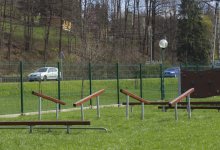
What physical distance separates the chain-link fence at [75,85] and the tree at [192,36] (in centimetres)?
4038

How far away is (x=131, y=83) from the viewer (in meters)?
34.8

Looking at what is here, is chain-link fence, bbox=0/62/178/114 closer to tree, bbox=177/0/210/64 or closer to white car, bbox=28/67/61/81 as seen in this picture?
white car, bbox=28/67/61/81

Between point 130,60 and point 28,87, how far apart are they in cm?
3341

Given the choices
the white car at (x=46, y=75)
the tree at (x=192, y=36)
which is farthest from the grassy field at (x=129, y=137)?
the tree at (x=192, y=36)

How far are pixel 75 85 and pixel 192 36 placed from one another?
5106 cm

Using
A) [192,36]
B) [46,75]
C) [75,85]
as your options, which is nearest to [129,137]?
[75,85]

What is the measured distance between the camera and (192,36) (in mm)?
77688

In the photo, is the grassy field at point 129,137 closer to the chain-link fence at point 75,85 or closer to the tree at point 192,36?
the chain-link fence at point 75,85

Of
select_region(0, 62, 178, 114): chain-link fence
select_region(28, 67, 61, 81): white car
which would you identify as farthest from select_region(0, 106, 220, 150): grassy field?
select_region(28, 67, 61, 81): white car

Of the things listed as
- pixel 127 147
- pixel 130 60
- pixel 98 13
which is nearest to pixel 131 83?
pixel 127 147

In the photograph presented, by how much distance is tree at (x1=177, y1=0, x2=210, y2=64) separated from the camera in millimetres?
76794

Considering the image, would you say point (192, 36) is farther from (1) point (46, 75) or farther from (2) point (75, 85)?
(2) point (75, 85)

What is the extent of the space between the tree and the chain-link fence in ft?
132

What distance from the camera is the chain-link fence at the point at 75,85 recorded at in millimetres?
26969
